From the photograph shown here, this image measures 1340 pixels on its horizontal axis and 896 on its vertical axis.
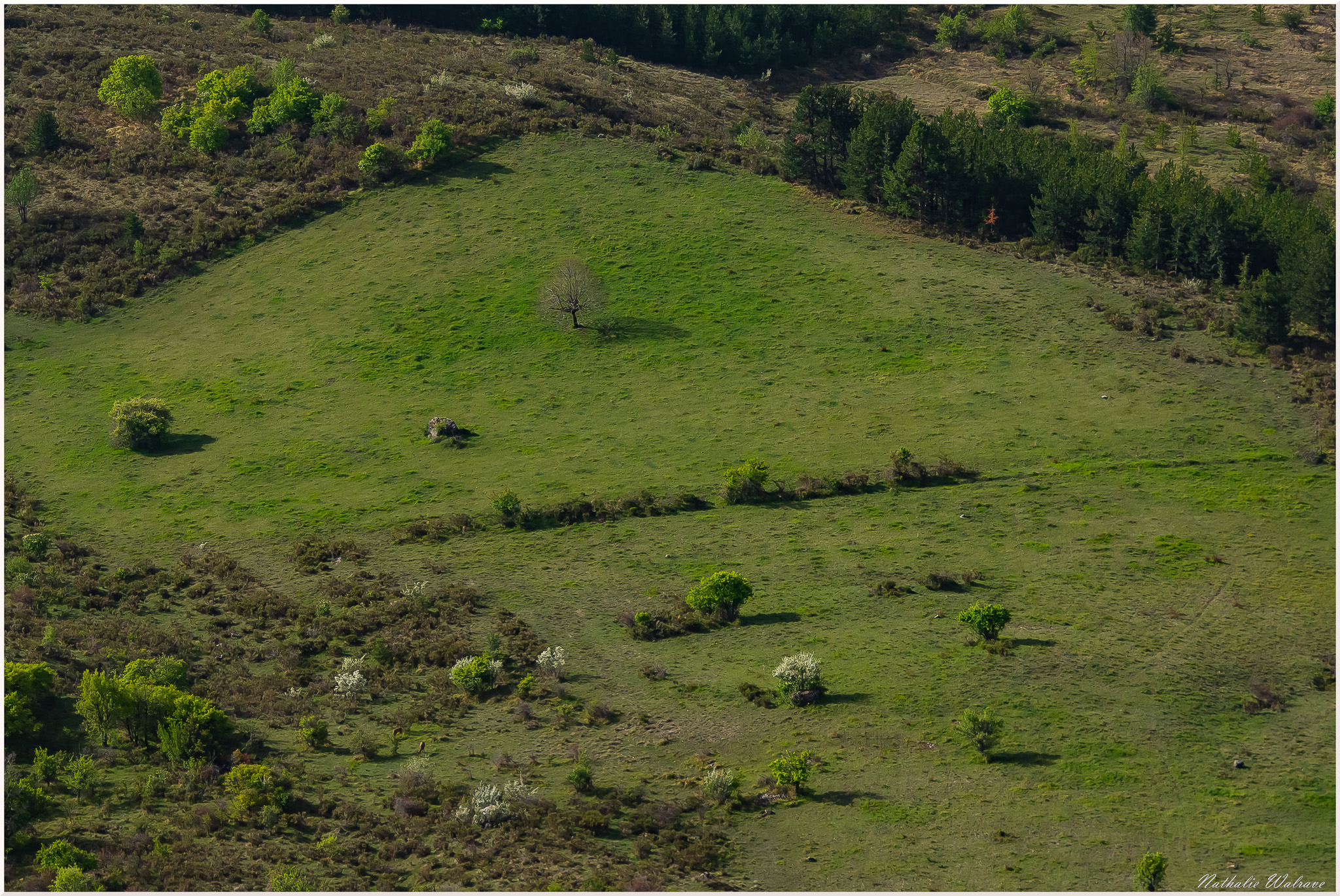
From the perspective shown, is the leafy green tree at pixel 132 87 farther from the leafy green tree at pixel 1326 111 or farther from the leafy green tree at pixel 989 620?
the leafy green tree at pixel 1326 111

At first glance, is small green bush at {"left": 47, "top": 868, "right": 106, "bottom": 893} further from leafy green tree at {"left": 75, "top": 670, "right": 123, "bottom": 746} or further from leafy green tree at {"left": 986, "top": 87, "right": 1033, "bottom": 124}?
leafy green tree at {"left": 986, "top": 87, "right": 1033, "bottom": 124}

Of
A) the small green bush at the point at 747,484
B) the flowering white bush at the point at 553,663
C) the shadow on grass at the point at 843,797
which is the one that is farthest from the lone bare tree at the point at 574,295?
the shadow on grass at the point at 843,797

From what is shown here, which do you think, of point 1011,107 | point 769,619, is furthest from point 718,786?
point 1011,107

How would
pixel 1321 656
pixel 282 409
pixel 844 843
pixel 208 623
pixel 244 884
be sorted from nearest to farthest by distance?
pixel 244 884
pixel 844 843
pixel 1321 656
pixel 208 623
pixel 282 409

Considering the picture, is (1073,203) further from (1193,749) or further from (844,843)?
(844,843)

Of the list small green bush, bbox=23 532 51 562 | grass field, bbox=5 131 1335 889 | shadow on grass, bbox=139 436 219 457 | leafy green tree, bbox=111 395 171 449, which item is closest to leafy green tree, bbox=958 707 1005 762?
grass field, bbox=5 131 1335 889

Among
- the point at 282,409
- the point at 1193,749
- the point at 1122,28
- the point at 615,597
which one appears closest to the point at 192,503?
the point at 282,409
